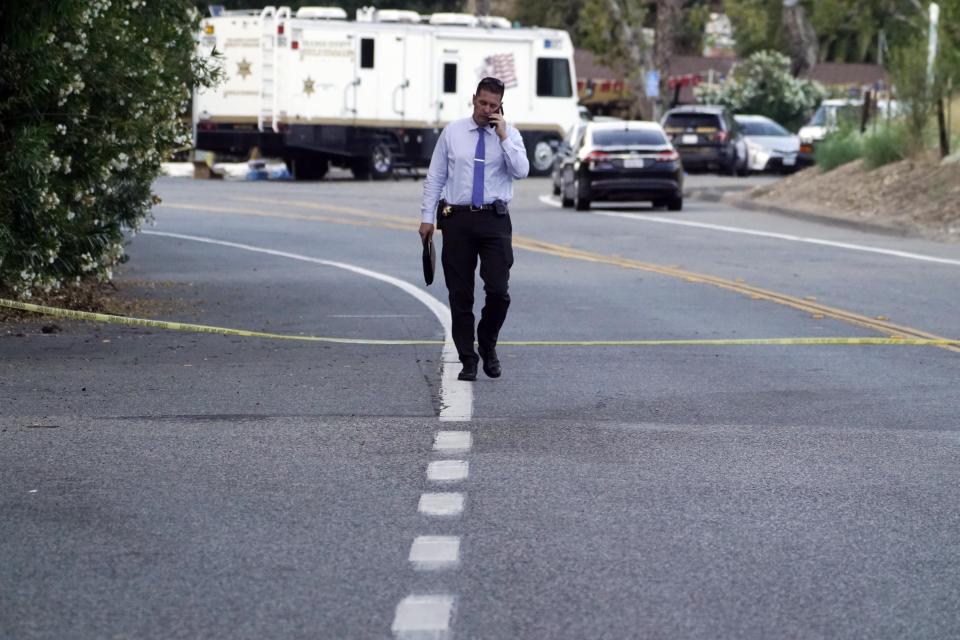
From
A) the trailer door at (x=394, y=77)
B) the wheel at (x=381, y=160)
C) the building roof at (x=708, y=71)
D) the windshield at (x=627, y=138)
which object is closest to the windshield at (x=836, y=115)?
the windshield at (x=627, y=138)

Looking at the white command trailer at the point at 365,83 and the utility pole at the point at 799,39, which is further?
the utility pole at the point at 799,39

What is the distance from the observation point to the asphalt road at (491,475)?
19.0 ft

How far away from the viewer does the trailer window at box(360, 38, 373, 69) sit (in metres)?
43.6

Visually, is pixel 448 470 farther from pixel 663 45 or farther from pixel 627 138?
pixel 663 45

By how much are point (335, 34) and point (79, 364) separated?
31.9m

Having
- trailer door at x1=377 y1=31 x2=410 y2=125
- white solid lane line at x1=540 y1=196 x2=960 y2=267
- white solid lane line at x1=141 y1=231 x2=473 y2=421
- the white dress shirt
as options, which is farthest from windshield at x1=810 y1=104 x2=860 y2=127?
the white dress shirt

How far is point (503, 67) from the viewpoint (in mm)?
45844

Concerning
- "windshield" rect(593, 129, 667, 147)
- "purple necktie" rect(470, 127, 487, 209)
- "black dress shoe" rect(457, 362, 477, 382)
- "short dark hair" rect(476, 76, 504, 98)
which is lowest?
"black dress shoe" rect(457, 362, 477, 382)

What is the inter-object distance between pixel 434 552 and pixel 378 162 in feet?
126

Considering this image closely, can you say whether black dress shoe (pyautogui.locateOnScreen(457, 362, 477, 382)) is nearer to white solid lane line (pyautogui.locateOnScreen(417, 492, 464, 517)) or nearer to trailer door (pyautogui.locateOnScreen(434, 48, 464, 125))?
white solid lane line (pyautogui.locateOnScreen(417, 492, 464, 517))

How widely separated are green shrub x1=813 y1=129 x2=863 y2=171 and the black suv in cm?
1144

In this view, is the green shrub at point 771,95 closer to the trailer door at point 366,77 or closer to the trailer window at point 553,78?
the trailer window at point 553,78

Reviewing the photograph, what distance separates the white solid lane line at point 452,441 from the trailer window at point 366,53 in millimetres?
35189

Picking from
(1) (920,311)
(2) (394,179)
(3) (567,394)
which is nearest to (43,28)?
(3) (567,394)
